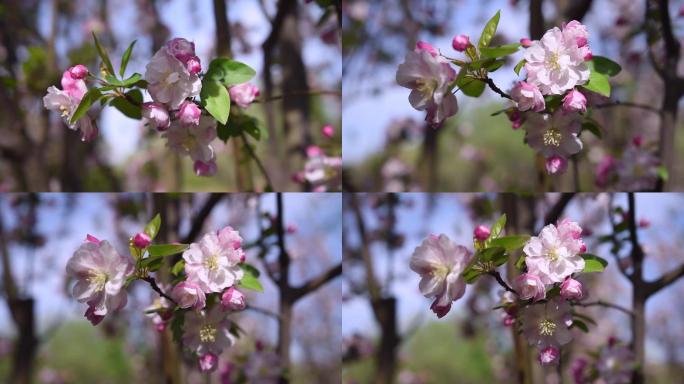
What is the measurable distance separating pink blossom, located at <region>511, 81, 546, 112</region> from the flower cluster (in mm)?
398

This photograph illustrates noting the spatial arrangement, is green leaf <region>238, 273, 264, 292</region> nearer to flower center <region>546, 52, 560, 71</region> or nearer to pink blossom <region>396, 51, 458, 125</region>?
pink blossom <region>396, 51, 458, 125</region>

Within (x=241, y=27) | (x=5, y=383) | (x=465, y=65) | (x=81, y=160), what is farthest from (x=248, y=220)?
(x=5, y=383)

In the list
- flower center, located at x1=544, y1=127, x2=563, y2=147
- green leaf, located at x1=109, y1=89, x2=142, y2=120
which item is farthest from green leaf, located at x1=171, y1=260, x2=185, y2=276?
flower center, located at x1=544, y1=127, x2=563, y2=147

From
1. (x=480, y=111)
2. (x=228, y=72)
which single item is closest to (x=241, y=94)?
(x=228, y=72)

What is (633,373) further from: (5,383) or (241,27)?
(5,383)

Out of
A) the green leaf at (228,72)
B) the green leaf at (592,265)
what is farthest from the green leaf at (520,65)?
the green leaf at (228,72)

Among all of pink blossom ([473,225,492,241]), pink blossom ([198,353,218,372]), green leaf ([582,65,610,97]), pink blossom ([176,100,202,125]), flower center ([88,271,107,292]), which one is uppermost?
green leaf ([582,65,610,97])

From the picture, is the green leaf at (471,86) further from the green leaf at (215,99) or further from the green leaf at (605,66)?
the green leaf at (215,99)

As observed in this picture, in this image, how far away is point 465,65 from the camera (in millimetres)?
801

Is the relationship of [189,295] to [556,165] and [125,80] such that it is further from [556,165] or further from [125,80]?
[556,165]

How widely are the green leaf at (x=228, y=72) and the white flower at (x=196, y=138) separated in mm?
58

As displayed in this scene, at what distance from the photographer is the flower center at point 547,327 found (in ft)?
2.74

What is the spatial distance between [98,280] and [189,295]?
4.4 inches

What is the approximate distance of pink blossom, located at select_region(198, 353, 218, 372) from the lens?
2.96 feet
